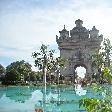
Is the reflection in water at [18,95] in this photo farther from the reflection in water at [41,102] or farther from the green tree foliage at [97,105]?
the green tree foliage at [97,105]

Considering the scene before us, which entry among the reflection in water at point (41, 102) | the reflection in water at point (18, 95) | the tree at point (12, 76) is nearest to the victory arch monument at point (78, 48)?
the tree at point (12, 76)

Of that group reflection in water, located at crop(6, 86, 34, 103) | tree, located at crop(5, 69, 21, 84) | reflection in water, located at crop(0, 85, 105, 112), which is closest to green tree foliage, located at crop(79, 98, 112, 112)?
reflection in water, located at crop(0, 85, 105, 112)

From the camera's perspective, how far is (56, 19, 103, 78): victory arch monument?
9078cm

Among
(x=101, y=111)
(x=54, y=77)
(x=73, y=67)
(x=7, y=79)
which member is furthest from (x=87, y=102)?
(x=73, y=67)

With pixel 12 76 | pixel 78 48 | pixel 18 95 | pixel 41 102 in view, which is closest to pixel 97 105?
pixel 41 102

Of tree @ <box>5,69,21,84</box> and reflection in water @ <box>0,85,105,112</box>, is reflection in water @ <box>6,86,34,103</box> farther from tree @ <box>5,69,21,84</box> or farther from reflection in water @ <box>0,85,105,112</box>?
tree @ <box>5,69,21,84</box>

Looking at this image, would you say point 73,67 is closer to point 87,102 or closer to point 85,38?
point 85,38

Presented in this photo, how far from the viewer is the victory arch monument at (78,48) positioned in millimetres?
90775

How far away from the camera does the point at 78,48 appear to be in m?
91.8

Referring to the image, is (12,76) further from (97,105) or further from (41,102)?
(97,105)

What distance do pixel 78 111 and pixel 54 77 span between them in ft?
211

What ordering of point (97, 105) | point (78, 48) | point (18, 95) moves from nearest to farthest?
point (97, 105) < point (18, 95) < point (78, 48)

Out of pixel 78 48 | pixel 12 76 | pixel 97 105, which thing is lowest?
pixel 97 105

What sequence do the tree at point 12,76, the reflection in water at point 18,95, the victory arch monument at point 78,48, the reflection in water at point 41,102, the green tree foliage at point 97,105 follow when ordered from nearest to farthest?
the green tree foliage at point 97,105
the reflection in water at point 41,102
the reflection in water at point 18,95
the tree at point 12,76
the victory arch monument at point 78,48
